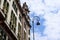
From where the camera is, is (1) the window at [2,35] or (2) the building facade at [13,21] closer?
(1) the window at [2,35]

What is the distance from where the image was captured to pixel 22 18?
51.8 metres

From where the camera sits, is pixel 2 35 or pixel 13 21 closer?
pixel 2 35

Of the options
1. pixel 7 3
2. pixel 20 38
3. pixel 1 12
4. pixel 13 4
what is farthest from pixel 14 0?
pixel 1 12

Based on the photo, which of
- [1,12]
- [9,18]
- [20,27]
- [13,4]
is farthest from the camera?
[20,27]

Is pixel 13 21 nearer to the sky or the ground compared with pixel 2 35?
nearer to the sky

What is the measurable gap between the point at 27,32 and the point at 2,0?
18.4 metres

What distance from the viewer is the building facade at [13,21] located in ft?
118

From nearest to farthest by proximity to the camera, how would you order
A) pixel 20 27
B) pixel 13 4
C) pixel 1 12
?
1. pixel 1 12
2. pixel 13 4
3. pixel 20 27

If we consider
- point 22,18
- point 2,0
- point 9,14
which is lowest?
point 22,18

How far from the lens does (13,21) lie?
4403 cm

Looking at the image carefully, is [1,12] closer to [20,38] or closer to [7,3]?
[7,3]

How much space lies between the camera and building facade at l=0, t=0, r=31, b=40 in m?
36.0

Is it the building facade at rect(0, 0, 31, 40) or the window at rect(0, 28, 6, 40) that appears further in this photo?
the building facade at rect(0, 0, 31, 40)

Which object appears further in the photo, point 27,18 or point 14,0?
point 27,18
